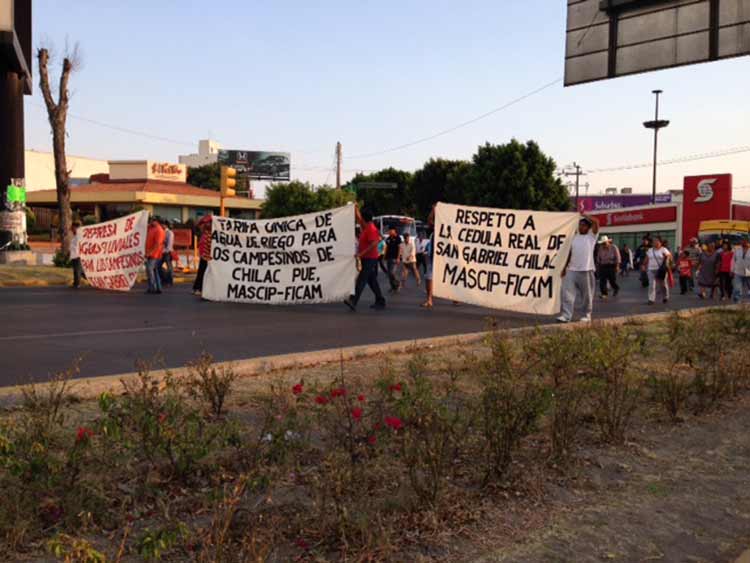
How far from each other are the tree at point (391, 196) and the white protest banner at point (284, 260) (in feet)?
221

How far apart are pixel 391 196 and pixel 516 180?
82.7 ft

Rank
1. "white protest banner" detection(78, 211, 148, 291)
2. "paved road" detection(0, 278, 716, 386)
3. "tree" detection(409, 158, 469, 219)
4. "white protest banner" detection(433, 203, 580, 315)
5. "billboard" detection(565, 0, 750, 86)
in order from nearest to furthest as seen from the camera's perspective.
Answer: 1. "paved road" detection(0, 278, 716, 386)
2. "white protest banner" detection(433, 203, 580, 315)
3. "billboard" detection(565, 0, 750, 86)
4. "white protest banner" detection(78, 211, 148, 291)
5. "tree" detection(409, 158, 469, 219)

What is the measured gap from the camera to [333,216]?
14953 millimetres

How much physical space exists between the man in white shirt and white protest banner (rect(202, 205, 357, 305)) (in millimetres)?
3945

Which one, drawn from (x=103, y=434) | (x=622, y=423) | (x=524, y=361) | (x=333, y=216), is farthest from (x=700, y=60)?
(x=103, y=434)

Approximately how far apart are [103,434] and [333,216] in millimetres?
11019

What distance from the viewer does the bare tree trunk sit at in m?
28.2

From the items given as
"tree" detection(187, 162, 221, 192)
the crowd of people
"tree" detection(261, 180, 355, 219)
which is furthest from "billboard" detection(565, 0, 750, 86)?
"tree" detection(187, 162, 221, 192)

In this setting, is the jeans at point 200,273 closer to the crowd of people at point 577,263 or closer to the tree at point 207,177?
the crowd of people at point 577,263

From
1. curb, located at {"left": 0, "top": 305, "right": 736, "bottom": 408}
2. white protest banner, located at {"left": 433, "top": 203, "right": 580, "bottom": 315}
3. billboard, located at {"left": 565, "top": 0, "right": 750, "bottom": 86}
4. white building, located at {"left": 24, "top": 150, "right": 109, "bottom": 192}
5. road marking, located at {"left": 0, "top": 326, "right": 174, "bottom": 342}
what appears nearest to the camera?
curb, located at {"left": 0, "top": 305, "right": 736, "bottom": 408}

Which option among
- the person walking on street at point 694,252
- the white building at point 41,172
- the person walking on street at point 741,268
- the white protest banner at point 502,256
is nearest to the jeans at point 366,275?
the white protest banner at point 502,256

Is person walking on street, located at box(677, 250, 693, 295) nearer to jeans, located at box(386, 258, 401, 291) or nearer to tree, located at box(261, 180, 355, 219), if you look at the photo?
jeans, located at box(386, 258, 401, 291)

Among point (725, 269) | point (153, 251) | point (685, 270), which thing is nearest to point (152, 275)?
point (153, 251)

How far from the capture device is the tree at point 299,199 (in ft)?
194
